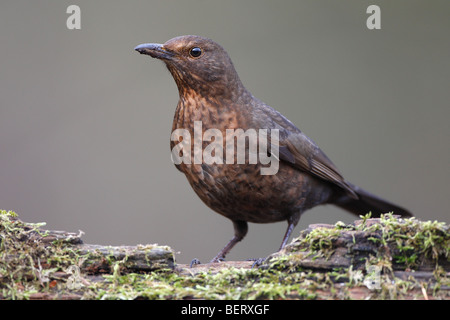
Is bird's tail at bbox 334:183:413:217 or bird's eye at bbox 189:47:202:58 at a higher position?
bird's eye at bbox 189:47:202:58

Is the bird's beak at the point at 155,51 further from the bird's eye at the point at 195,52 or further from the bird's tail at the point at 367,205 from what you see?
the bird's tail at the point at 367,205

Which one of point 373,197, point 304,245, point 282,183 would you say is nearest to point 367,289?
point 304,245

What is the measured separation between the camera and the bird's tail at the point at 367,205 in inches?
222

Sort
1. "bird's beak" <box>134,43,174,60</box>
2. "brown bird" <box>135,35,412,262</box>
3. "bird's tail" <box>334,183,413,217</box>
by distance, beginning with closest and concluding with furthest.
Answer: "brown bird" <box>135,35,412,262</box> → "bird's beak" <box>134,43,174,60</box> → "bird's tail" <box>334,183,413,217</box>

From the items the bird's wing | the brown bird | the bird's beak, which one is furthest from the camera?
the bird's wing

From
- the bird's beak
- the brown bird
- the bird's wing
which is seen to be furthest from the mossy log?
the bird's beak

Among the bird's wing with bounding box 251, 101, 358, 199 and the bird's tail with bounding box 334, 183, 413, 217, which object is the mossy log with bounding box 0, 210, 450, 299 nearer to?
the bird's wing with bounding box 251, 101, 358, 199

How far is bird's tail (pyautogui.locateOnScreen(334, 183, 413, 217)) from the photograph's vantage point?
565cm

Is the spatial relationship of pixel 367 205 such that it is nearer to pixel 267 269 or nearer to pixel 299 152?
pixel 299 152

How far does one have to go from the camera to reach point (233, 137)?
4.32 metres

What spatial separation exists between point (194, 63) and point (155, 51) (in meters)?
0.33

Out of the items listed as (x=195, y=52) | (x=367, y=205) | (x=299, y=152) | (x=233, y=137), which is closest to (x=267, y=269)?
(x=233, y=137)

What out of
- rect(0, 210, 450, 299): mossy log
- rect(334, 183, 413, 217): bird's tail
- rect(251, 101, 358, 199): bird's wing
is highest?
rect(251, 101, 358, 199): bird's wing
